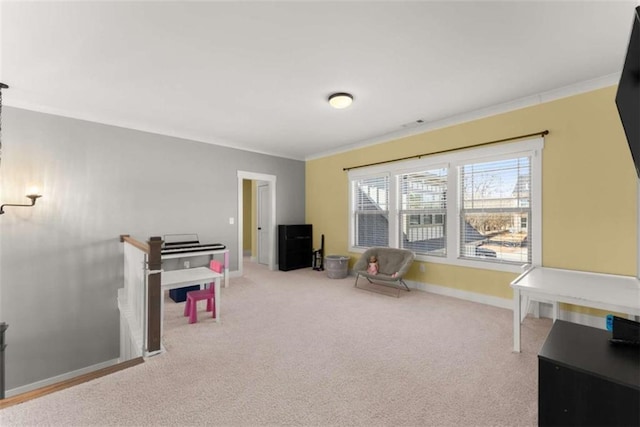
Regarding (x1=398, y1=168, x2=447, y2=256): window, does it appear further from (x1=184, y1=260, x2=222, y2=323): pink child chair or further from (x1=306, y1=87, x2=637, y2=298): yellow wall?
(x1=184, y1=260, x2=222, y2=323): pink child chair

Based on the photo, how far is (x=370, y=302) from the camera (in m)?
3.77

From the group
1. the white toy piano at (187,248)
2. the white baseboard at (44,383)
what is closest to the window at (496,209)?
the white toy piano at (187,248)

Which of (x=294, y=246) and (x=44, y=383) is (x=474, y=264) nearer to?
(x=294, y=246)

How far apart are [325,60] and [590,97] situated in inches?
111

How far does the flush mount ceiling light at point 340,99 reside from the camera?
3.17m

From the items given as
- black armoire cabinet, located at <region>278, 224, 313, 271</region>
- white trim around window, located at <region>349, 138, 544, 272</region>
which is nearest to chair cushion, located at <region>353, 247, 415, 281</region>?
white trim around window, located at <region>349, 138, 544, 272</region>

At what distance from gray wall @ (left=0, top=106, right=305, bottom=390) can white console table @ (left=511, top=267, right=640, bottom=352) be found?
4654 millimetres

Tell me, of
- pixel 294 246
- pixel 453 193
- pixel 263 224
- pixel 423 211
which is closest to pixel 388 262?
pixel 423 211

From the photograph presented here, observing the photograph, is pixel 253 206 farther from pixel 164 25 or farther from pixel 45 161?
pixel 164 25

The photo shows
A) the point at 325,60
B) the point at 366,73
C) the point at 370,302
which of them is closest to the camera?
the point at 325,60

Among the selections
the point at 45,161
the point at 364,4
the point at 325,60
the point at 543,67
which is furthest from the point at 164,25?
the point at 543,67

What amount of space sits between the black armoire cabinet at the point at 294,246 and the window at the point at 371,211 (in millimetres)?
1150

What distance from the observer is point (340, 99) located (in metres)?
3.18

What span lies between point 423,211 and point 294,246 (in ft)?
8.96
